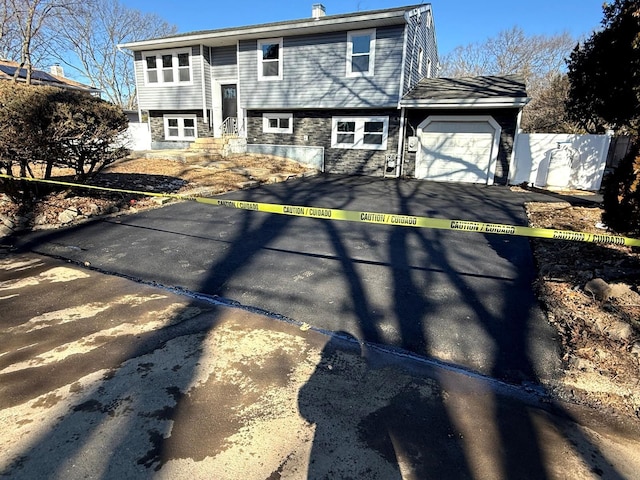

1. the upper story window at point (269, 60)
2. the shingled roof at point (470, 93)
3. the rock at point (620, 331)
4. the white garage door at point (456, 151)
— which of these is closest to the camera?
the rock at point (620, 331)

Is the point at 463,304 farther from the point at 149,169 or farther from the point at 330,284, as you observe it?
the point at 149,169

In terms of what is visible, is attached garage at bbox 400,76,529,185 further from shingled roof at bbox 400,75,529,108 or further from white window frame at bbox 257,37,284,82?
white window frame at bbox 257,37,284,82

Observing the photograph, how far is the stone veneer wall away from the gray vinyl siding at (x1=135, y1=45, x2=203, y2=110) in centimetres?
309

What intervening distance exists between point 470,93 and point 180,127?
14315 millimetres

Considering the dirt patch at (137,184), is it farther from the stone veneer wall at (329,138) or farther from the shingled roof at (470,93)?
the shingled roof at (470,93)

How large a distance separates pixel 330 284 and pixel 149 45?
61.0 feet

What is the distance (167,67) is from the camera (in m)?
18.4

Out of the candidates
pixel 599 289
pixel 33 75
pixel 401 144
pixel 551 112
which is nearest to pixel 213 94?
pixel 401 144

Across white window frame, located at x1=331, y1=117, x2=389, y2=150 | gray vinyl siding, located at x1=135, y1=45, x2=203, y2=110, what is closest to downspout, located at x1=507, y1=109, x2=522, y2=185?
white window frame, located at x1=331, y1=117, x2=389, y2=150

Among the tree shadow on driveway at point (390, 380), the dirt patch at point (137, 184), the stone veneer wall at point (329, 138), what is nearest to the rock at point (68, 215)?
the dirt patch at point (137, 184)

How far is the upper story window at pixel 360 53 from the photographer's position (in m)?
14.4

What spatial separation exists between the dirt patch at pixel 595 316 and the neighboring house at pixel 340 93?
9114 mm

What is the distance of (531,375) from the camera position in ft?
9.64

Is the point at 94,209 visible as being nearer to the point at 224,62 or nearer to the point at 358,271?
the point at 358,271
